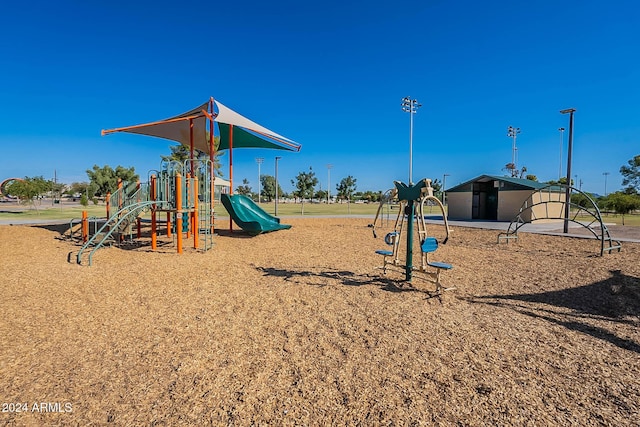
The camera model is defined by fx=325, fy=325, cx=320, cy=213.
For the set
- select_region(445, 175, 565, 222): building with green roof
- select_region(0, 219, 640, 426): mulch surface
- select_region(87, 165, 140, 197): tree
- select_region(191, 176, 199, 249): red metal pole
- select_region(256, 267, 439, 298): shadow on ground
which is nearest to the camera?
select_region(0, 219, 640, 426): mulch surface

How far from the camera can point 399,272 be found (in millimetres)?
7113

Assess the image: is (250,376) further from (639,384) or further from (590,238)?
(590,238)

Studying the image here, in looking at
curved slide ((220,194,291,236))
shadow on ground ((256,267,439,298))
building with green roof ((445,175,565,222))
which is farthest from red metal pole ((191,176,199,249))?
building with green roof ((445,175,565,222))

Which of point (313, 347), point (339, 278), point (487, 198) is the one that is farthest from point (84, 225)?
point (487, 198)

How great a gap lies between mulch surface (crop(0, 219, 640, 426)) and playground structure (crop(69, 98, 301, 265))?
2524mm

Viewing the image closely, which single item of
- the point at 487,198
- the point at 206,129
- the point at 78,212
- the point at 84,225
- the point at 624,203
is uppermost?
the point at 206,129

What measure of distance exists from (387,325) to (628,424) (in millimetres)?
2274

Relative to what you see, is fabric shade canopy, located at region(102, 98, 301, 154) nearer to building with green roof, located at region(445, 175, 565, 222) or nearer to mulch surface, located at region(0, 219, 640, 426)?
mulch surface, located at region(0, 219, 640, 426)

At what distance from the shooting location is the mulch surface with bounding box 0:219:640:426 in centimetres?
249

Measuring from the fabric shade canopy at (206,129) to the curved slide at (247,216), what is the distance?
105 inches

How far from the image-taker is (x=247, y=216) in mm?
12766

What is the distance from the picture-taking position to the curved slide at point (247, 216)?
1203 centimetres

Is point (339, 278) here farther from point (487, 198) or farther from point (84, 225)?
point (487, 198)

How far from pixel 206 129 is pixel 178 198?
459 cm
